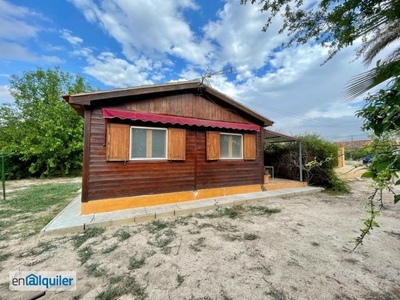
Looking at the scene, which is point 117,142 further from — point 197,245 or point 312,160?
point 312,160

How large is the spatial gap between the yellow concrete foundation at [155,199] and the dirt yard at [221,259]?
1051 millimetres

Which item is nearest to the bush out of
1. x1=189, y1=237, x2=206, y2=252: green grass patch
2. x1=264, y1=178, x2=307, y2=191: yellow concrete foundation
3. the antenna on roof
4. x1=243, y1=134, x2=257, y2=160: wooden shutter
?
x1=264, y1=178, x2=307, y2=191: yellow concrete foundation

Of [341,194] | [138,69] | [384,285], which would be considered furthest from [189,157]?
[138,69]

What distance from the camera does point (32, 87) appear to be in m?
16.3

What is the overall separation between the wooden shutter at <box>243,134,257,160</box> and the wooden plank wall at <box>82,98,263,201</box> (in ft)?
0.81

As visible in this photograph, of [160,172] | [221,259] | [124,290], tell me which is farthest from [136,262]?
[160,172]

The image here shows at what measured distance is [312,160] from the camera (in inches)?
342

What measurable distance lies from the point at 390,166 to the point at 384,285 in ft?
10.7

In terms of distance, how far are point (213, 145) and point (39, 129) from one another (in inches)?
608

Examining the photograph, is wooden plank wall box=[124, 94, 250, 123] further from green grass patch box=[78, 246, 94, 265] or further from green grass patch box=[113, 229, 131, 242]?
green grass patch box=[78, 246, 94, 265]

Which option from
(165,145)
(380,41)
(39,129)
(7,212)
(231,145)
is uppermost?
(39,129)

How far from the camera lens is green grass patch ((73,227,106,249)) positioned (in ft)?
13.0

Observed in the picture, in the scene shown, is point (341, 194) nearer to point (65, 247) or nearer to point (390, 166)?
point (390, 166)

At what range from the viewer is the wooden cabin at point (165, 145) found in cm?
548
